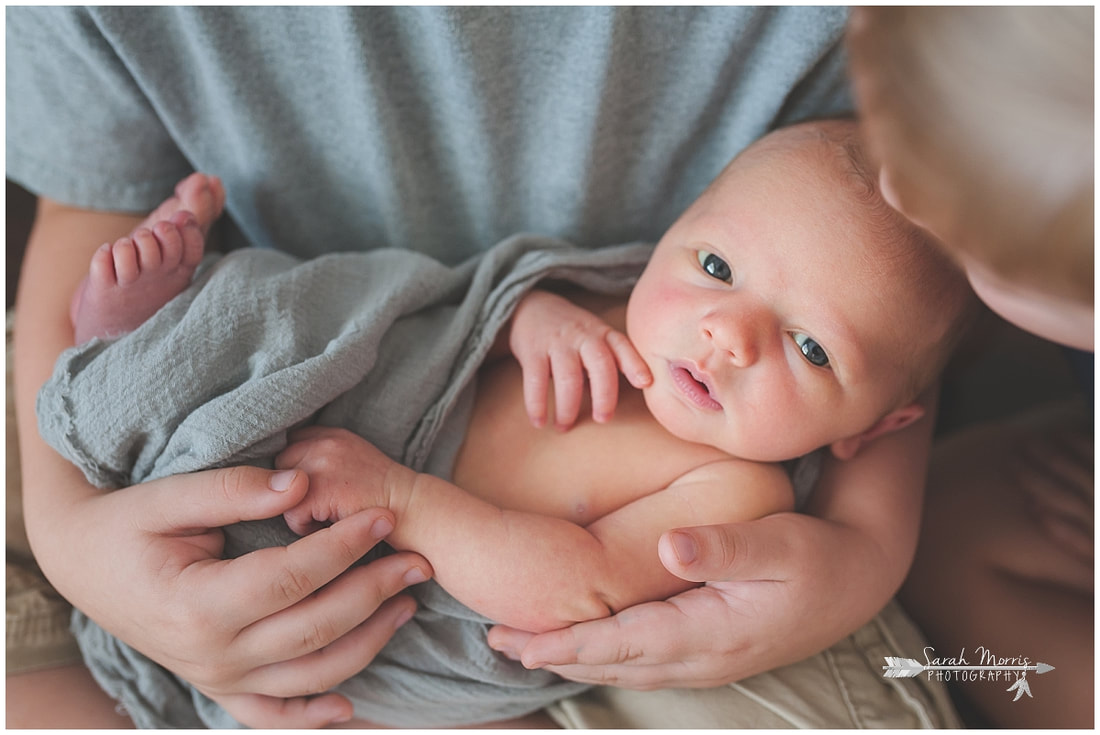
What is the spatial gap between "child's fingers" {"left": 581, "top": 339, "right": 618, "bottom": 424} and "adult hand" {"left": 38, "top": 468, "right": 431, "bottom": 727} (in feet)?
0.77

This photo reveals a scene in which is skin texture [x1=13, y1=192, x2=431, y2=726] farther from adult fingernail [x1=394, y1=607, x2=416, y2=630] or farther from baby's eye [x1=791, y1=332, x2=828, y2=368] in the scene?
baby's eye [x1=791, y1=332, x2=828, y2=368]

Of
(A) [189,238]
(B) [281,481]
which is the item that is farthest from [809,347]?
(A) [189,238]

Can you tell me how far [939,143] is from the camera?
19.7 inches

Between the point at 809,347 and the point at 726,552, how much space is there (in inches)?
8.4

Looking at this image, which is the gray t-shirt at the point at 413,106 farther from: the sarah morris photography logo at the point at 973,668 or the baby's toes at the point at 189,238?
the sarah morris photography logo at the point at 973,668

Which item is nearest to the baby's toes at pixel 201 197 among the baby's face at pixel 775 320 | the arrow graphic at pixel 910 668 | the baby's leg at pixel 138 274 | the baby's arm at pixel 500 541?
the baby's leg at pixel 138 274

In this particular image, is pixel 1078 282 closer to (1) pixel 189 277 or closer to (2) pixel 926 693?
(2) pixel 926 693

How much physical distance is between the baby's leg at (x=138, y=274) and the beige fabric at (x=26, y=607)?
223 millimetres

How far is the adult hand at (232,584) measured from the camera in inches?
28.1

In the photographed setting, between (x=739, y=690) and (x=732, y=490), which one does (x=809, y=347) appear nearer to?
(x=732, y=490)

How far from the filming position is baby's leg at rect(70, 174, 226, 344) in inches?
31.2

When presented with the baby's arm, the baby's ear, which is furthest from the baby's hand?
the baby's ear

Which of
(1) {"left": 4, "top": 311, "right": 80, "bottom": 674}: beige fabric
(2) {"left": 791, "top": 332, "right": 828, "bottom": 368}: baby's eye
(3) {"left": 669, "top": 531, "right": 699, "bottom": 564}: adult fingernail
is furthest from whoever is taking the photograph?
(1) {"left": 4, "top": 311, "right": 80, "bottom": 674}: beige fabric

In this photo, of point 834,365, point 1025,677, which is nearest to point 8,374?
point 834,365
